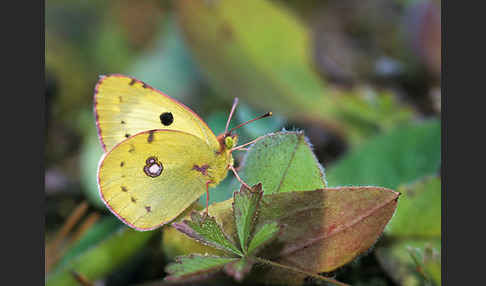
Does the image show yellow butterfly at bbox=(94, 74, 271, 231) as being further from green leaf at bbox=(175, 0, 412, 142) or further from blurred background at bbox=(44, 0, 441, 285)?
green leaf at bbox=(175, 0, 412, 142)

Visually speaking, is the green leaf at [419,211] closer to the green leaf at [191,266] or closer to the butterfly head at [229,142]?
the butterfly head at [229,142]

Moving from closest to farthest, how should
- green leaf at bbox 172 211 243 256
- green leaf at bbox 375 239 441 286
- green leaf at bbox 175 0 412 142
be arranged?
green leaf at bbox 172 211 243 256
green leaf at bbox 375 239 441 286
green leaf at bbox 175 0 412 142

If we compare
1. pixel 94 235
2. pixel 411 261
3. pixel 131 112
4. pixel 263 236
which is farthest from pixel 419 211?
pixel 94 235

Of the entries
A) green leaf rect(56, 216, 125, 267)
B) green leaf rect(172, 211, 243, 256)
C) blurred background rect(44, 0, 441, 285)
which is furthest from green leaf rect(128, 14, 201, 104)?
green leaf rect(172, 211, 243, 256)

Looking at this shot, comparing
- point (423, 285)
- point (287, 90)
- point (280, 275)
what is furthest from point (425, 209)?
point (287, 90)

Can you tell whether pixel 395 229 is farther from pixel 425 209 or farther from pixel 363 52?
pixel 363 52

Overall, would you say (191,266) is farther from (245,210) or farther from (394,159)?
(394,159)
